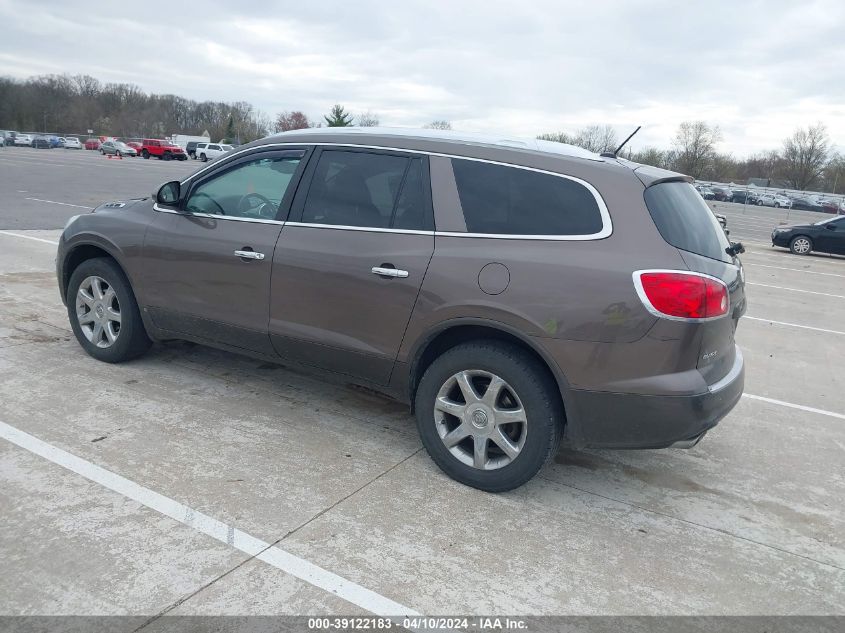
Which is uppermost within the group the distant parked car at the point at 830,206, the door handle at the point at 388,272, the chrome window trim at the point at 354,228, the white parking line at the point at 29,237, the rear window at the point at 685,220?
the distant parked car at the point at 830,206

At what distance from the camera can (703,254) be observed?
134 inches

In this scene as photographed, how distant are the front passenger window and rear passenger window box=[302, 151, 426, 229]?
0.87 feet

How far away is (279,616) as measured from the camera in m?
2.56

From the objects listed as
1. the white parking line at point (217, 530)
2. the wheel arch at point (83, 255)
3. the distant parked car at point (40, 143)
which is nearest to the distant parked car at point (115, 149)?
the distant parked car at point (40, 143)

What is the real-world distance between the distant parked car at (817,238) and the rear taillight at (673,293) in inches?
711

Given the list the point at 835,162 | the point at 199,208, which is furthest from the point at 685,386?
the point at 835,162

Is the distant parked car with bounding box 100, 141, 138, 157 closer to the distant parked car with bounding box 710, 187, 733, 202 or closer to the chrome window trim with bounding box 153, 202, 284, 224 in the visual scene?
the distant parked car with bounding box 710, 187, 733, 202

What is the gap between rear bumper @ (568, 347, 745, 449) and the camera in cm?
321

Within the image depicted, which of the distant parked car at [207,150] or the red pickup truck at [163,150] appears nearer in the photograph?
the red pickup truck at [163,150]

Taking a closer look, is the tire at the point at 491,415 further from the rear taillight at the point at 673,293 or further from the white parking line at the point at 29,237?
the white parking line at the point at 29,237

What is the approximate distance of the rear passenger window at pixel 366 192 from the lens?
12.5 ft

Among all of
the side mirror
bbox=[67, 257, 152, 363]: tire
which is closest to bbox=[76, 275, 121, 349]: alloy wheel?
bbox=[67, 257, 152, 363]: tire

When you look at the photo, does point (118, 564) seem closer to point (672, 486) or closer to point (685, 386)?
point (685, 386)

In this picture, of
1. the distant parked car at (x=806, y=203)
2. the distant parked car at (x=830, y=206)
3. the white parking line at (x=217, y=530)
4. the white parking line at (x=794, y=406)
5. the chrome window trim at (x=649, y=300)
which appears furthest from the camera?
the distant parked car at (x=806, y=203)
